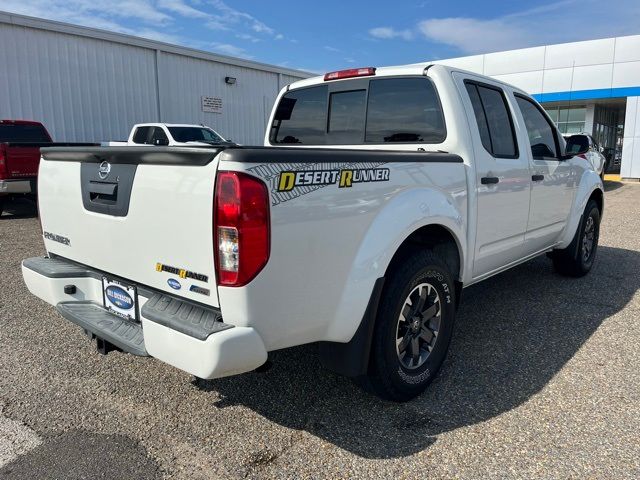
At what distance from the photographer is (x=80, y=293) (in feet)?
10.0

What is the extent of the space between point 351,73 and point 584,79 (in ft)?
70.2

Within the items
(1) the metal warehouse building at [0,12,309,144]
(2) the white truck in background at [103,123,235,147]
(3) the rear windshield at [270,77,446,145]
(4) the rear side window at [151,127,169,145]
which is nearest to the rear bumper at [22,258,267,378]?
(3) the rear windshield at [270,77,446,145]

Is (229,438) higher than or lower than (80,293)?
lower

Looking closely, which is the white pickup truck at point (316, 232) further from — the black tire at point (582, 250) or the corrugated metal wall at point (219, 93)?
the corrugated metal wall at point (219, 93)

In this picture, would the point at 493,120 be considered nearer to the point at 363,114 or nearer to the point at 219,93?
the point at 363,114

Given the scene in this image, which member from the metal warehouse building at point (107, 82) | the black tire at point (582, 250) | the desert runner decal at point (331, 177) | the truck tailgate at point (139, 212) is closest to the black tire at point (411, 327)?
the desert runner decal at point (331, 177)

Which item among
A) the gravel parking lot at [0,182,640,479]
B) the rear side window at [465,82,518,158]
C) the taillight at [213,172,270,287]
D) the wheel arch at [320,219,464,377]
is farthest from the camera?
→ the rear side window at [465,82,518,158]

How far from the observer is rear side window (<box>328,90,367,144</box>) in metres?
3.99

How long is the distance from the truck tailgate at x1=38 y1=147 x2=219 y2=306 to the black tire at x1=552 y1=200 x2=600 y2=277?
453 centimetres

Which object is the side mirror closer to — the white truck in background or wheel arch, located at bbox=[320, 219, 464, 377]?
wheel arch, located at bbox=[320, 219, 464, 377]

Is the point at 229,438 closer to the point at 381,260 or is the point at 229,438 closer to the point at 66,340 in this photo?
the point at 381,260

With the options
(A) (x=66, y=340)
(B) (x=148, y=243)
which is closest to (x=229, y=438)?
(B) (x=148, y=243)

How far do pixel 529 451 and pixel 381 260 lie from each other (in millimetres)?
1203

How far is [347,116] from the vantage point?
4.08m
